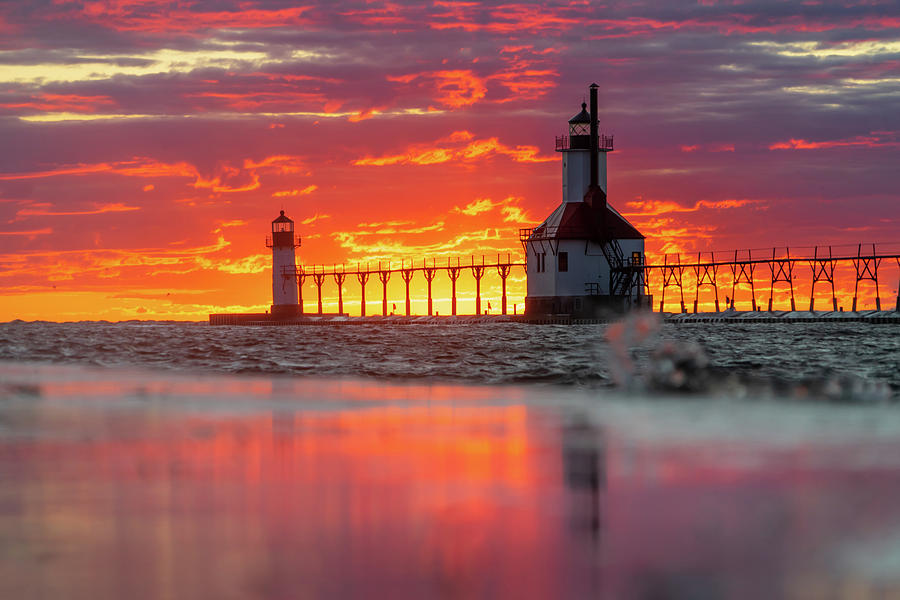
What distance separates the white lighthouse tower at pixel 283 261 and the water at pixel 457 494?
8252cm

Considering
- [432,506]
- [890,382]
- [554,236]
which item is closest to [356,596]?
[432,506]

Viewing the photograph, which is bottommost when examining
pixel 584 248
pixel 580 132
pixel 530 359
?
pixel 530 359

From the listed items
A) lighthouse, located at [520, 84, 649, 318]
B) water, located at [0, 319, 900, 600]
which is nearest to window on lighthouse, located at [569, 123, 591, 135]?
lighthouse, located at [520, 84, 649, 318]

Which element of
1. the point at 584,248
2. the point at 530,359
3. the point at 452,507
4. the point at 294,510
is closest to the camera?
the point at 294,510

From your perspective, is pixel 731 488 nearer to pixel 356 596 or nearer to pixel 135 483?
pixel 356 596

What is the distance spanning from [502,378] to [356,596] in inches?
821

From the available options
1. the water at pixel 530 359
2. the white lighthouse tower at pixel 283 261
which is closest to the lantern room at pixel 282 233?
the white lighthouse tower at pixel 283 261

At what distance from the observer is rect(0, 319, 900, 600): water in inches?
287

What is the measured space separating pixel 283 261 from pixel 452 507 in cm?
9683

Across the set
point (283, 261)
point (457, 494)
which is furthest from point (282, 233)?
point (457, 494)

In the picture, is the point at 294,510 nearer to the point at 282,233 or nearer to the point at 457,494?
the point at 457,494

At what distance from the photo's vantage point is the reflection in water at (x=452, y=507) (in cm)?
722

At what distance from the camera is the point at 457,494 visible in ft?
33.8

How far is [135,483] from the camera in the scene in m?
11.0
